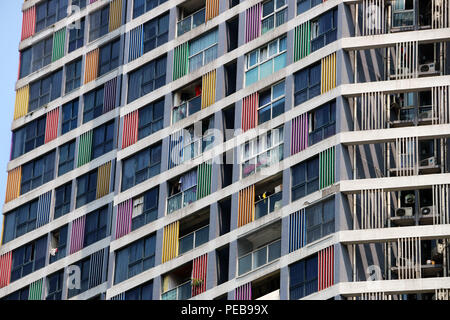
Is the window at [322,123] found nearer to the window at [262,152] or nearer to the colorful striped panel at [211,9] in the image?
the window at [262,152]

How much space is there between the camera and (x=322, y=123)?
297 ft

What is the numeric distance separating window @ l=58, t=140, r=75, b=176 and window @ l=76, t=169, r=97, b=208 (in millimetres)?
1709

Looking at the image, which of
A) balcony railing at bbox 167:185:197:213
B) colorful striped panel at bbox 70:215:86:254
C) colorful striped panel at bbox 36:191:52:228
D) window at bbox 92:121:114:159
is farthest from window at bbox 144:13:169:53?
colorful striped panel at bbox 36:191:52:228

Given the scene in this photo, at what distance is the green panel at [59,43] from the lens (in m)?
113

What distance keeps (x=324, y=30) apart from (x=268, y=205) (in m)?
10.4

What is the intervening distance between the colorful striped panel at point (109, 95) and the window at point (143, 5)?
188 inches

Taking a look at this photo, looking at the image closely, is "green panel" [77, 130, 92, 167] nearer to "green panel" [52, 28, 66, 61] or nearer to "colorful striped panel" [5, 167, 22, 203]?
"colorful striped panel" [5, 167, 22, 203]

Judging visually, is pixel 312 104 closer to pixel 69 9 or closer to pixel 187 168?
pixel 187 168

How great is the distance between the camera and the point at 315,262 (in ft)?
286

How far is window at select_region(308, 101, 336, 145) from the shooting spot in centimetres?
8988

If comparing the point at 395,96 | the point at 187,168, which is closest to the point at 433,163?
the point at 395,96

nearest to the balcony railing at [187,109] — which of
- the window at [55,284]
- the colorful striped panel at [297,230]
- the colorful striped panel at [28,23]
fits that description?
the colorful striped panel at [297,230]

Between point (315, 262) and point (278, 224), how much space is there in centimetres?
429

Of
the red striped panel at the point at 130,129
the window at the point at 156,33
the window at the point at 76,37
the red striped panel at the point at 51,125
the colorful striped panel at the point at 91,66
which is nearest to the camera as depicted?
the red striped panel at the point at 130,129
